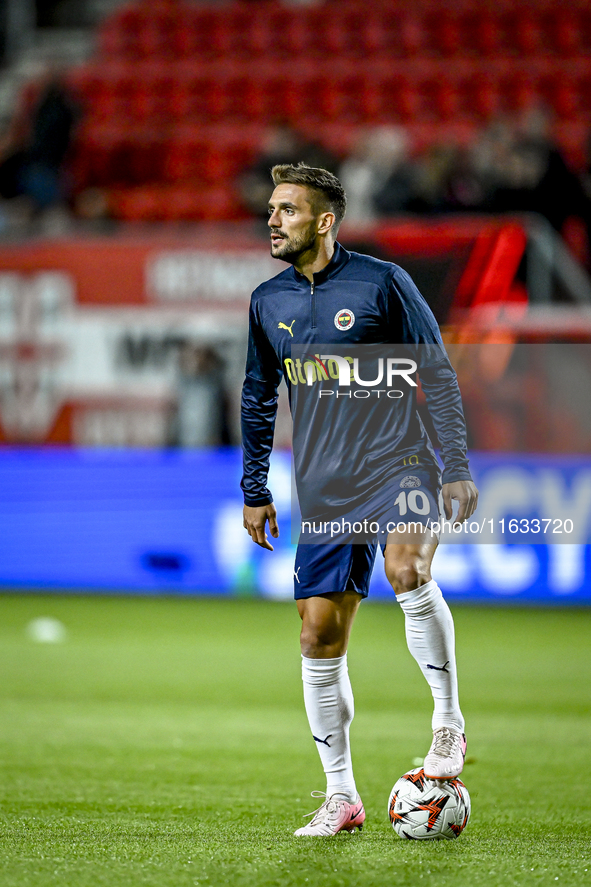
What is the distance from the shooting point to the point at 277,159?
1159 cm

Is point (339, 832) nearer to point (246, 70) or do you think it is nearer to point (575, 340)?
point (575, 340)

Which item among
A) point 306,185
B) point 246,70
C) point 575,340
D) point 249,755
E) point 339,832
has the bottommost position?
point 249,755

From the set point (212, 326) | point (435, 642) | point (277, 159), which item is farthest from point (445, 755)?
point (277, 159)

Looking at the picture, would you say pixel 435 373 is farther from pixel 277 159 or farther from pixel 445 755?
pixel 277 159

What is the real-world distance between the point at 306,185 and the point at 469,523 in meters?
5.79

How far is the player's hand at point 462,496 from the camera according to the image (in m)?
3.68

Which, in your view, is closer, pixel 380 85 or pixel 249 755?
pixel 249 755

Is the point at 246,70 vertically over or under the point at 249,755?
over

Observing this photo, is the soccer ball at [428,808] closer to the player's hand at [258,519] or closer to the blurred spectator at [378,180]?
the player's hand at [258,519]

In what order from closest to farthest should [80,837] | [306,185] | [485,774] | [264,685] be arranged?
1. [80,837]
2. [306,185]
3. [485,774]
4. [264,685]

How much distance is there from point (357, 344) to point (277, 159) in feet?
26.6

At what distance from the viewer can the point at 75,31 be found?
57.6ft

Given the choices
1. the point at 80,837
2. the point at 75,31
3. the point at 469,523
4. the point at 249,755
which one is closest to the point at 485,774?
the point at 249,755

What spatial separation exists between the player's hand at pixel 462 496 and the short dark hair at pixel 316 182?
3.32ft
